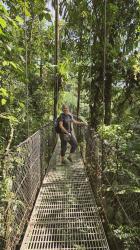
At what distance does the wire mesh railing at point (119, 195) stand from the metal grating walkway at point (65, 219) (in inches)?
6.5

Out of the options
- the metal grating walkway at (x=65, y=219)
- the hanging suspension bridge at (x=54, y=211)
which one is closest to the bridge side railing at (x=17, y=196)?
the hanging suspension bridge at (x=54, y=211)

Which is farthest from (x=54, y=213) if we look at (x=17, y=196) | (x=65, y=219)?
(x=17, y=196)

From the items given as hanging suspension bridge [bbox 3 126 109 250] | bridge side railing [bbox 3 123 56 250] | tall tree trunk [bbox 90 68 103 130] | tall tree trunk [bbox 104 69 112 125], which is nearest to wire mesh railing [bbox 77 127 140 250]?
hanging suspension bridge [bbox 3 126 109 250]

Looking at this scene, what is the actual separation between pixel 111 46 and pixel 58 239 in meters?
3.87

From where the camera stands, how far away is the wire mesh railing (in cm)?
278

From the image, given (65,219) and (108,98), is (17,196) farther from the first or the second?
(108,98)

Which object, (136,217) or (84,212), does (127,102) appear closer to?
(84,212)

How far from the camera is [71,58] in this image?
786 centimetres

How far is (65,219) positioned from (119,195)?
2.20 ft

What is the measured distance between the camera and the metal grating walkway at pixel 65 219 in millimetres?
3064

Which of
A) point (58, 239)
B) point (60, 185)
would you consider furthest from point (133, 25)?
point (58, 239)

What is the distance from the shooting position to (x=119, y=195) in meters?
3.39

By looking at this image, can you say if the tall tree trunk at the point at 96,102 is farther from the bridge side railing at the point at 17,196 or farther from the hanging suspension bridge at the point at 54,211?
the bridge side railing at the point at 17,196

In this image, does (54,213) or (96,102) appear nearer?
(54,213)
